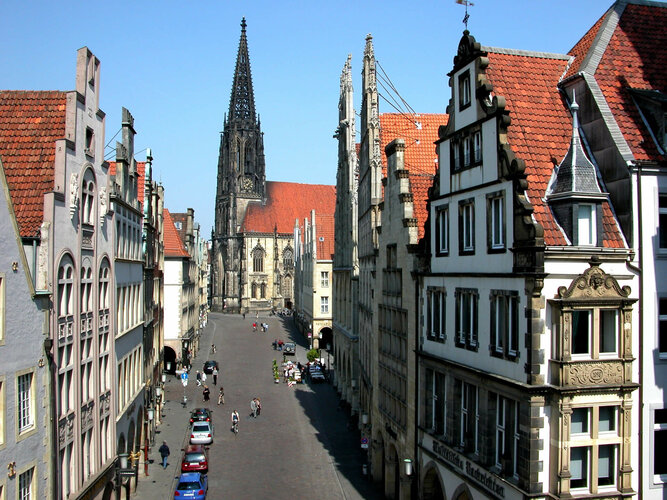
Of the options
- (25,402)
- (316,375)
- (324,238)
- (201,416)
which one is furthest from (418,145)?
(324,238)

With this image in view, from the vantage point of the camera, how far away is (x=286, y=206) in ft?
456

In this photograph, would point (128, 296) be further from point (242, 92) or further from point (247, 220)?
point (242, 92)

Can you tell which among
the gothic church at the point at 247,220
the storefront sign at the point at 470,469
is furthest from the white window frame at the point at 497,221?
the gothic church at the point at 247,220

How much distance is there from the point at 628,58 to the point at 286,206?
121078mm

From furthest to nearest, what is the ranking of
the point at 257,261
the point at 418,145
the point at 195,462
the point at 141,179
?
the point at 257,261 → the point at 141,179 → the point at 418,145 → the point at 195,462

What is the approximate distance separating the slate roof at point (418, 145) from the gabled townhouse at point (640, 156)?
340 inches

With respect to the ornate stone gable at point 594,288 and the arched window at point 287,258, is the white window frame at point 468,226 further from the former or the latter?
the arched window at point 287,258

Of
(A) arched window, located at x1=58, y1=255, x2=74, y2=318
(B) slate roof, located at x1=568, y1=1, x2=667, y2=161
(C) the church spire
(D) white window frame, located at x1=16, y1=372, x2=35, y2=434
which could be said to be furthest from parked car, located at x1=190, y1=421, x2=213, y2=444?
(C) the church spire

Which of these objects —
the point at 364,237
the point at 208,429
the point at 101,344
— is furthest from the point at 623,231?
the point at 208,429

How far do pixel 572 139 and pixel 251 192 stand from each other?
401 ft

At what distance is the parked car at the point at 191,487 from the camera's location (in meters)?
27.0

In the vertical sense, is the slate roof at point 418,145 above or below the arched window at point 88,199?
above

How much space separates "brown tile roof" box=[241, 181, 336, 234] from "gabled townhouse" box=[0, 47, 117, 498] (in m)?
109

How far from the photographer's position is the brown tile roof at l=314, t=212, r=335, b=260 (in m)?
76.1
